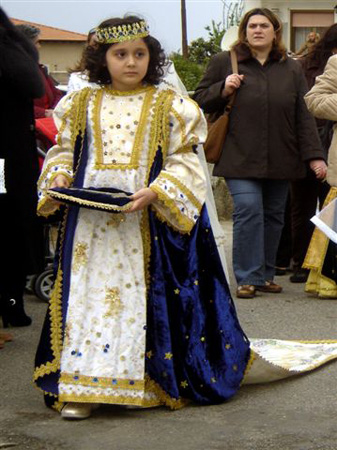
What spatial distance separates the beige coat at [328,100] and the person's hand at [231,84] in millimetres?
455

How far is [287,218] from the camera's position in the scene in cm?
959

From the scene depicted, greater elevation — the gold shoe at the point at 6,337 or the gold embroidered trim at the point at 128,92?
the gold embroidered trim at the point at 128,92

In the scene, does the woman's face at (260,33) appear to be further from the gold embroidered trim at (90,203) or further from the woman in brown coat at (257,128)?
the gold embroidered trim at (90,203)

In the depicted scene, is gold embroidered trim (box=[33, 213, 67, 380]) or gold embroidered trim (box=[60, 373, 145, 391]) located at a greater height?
gold embroidered trim (box=[33, 213, 67, 380])

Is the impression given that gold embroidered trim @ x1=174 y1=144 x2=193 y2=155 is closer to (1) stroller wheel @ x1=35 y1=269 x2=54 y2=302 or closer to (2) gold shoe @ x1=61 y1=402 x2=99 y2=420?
(2) gold shoe @ x1=61 y1=402 x2=99 y2=420

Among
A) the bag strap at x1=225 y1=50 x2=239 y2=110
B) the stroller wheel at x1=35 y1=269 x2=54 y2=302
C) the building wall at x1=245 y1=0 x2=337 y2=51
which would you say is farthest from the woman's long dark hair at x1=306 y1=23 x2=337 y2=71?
the building wall at x1=245 y1=0 x2=337 y2=51

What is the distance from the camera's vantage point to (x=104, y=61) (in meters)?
5.36

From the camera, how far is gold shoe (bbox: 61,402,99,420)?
5.12 metres

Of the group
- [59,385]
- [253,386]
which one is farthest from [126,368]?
[253,386]

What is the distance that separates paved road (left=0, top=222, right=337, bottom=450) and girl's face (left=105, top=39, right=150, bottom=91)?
1423mm

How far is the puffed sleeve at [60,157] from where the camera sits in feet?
17.5

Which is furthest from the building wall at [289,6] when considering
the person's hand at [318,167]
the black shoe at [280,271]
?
the person's hand at [318,167]

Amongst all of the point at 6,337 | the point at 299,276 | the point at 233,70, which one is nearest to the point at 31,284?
the point at 6,337

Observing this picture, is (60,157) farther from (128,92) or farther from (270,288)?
(270,288)
